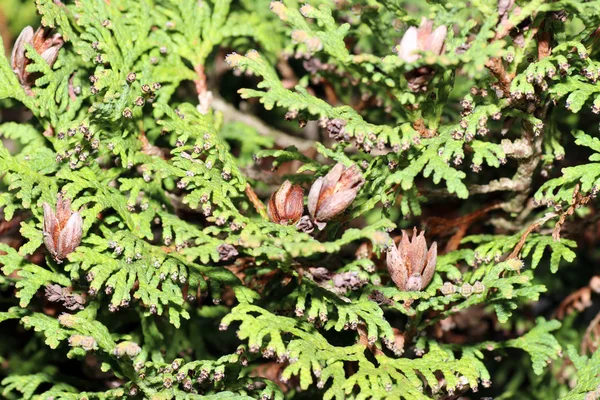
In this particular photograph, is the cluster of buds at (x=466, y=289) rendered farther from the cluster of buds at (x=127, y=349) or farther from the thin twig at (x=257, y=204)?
the cluster of buds at (x=127, y=349)

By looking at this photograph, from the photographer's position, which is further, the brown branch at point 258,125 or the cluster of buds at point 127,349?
the brown branch at point 258,125

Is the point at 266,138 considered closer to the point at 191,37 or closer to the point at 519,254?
the point at 191,37

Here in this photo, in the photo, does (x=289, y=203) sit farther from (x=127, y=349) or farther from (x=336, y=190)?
(x=127, y=349)

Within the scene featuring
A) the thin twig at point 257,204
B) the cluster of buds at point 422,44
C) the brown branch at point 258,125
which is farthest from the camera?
the brown branch at point 258,125

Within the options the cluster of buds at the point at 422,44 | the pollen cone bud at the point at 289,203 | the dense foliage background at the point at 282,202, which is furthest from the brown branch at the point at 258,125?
Result: the cluster of buds at the point at 422,44

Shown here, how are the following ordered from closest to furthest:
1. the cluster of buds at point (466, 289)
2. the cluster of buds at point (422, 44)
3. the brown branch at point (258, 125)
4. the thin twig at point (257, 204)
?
the cluster of buds at point (422, 44) → the cluster of buds at point (466, 289) → the thin twig at point (257, 204) → the brown branch at point (258, 125)

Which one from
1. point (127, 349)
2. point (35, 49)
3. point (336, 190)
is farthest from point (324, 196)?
point (35, 49)

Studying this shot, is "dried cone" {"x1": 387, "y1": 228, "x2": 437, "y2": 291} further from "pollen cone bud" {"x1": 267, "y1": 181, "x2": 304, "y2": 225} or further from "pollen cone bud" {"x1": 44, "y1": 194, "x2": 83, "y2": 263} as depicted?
"pollen cone bud" {"x1": 44, "y1": 194, "x2": 83, "y2": 263}

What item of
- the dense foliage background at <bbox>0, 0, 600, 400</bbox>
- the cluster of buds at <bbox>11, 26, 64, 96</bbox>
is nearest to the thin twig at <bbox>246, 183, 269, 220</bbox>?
the dense foliage background at <bbox>0, 0, 600, 400</bbox>
